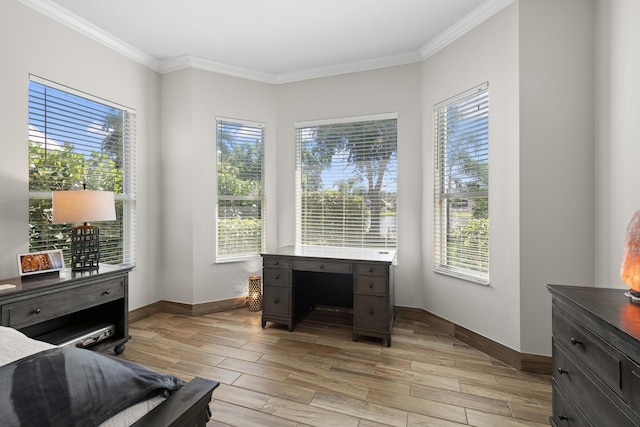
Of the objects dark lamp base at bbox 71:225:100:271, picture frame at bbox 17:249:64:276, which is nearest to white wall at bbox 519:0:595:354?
dark lamp base at bbox 71:225:100:271

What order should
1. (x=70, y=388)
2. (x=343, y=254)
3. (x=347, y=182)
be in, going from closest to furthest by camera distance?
(x=70, y=388) → (x=343, y=254) → (x=347, y=182)

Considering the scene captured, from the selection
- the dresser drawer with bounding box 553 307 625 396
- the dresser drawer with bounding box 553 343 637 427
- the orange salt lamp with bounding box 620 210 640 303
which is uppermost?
the orange salt lamp with bounding box 620 210 640 303

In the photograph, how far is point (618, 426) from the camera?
3.34ft

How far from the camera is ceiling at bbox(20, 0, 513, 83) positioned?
2477 mm

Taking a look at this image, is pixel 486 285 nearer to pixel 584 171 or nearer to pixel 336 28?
pixel 584 171

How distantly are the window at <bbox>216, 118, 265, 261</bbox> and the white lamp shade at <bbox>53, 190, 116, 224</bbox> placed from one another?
134 centimetres

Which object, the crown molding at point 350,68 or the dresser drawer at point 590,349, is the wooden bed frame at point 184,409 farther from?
the crown molding at point 350,68

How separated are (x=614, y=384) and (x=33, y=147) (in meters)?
3.76

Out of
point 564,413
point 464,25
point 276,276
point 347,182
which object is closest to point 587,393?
point 564,413

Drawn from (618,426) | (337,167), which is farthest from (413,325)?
(618,426)

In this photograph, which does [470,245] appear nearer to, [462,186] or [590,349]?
[462,186]

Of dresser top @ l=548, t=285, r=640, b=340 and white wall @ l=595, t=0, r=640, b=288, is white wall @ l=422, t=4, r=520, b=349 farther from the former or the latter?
dresser top @ l=548, t=285, r=640, b=340

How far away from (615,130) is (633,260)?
1183 mm

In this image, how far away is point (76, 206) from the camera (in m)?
2.27
